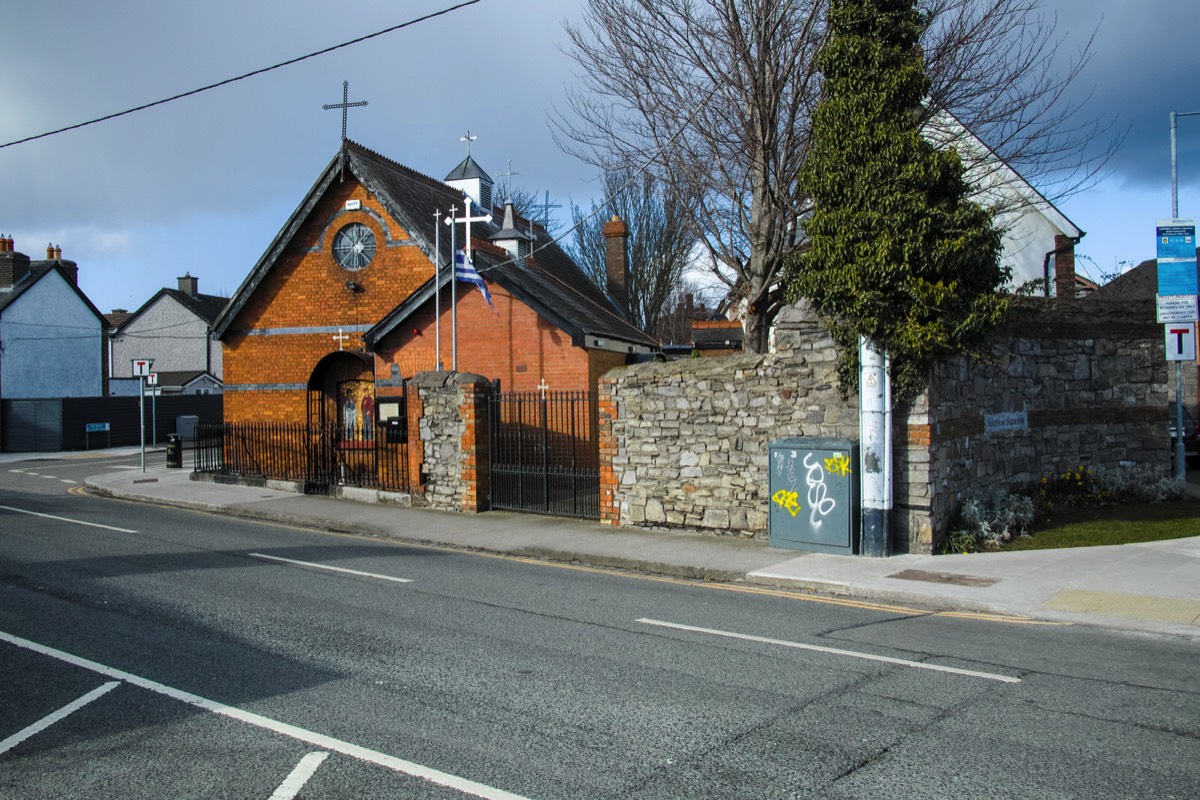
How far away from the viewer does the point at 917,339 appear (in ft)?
36.7

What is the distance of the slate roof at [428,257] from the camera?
2014 centimetres

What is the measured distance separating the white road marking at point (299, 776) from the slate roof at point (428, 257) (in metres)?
15.0

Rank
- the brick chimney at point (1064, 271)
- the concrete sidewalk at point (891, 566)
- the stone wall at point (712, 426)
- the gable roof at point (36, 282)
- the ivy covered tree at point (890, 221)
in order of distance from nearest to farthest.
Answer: the concrete sidewalk at point (891, 566) < the ivy covered tree at point (890, 221) < the stone wall at point (712, 426) < the brick chimney at point (1064, 271) < the gable roof at point (36, 282)

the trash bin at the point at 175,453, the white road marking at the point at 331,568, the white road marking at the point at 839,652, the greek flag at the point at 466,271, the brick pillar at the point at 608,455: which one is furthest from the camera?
the trash bin at the point at 175,453

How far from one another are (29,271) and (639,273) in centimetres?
2841

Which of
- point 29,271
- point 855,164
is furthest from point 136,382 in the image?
point 855,164

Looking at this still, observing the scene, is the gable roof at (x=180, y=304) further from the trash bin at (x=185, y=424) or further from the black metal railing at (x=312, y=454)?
the black metal railing at (x=312, y=454)

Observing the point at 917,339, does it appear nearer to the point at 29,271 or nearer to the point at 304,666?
the point at 304,666

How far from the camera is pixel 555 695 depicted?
5988 mm

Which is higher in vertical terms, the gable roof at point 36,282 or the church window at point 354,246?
the gable roof at point 36,282

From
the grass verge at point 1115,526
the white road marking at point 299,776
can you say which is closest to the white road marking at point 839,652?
the white road marking at point 299,776

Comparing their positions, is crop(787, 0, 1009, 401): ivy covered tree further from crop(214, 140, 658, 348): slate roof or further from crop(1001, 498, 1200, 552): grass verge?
crop(214, 140, 658, 348): slate roof

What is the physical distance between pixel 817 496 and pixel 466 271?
9822 mm

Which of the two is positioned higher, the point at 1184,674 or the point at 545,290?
the point at 545,290
